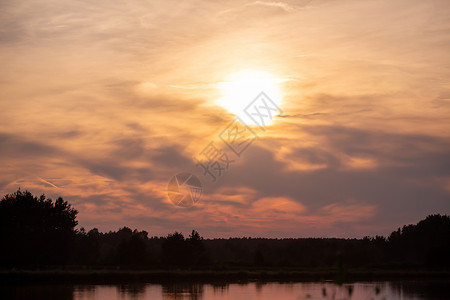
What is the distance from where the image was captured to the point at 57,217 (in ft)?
249

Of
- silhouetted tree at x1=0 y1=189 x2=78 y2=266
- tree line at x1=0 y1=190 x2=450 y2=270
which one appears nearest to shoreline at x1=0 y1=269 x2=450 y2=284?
tree line at x1=0 y1=190 x2=450 y2=270

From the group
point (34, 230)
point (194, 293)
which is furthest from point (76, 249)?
point (194, 293)

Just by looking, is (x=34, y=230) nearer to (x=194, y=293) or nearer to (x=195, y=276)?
(x=195, y=276)

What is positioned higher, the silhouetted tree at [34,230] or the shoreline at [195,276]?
the silhouetted tree at [34,230]

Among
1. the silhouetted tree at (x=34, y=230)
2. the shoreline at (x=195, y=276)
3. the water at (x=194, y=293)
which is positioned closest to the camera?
the water at (x=194, y=293)

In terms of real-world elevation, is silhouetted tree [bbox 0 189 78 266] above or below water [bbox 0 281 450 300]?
above

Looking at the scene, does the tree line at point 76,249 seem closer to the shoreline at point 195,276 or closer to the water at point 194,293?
the shoreline at point 195,276

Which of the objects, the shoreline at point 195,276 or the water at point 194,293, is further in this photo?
the shoreline at point 195,276

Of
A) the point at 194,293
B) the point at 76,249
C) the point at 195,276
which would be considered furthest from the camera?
the point at 76,249

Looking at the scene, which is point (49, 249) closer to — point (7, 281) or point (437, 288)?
point (7, 281)

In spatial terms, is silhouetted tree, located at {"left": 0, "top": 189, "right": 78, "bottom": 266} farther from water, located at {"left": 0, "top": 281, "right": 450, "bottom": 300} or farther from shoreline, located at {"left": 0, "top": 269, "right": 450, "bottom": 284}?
water, located at {"left": 0, "top": 281, "right": 450, "bottom": 300}

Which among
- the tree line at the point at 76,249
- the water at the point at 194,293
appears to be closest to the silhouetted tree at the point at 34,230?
the tree line at the point at 76,249

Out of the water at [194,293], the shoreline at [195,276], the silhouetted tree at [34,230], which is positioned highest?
the silhouetted tree at [34,230]

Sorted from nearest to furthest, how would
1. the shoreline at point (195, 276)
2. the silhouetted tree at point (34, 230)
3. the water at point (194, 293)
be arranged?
1. the water at point (194, 293)
2. the shoreline at point (195, 276)
3. the silhouetted tree at point (34, 230)
